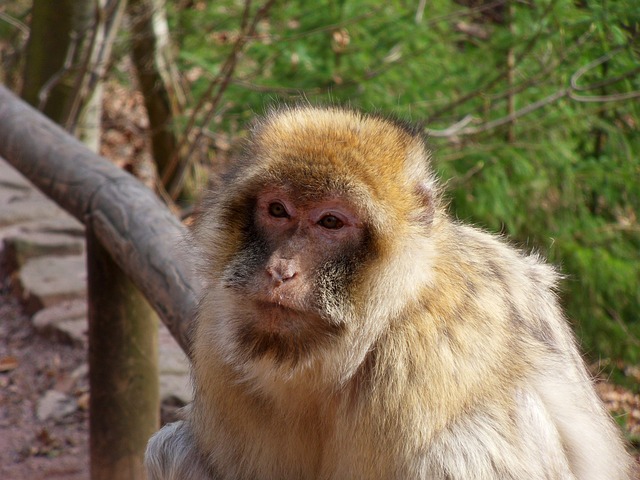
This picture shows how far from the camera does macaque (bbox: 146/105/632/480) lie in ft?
7.28

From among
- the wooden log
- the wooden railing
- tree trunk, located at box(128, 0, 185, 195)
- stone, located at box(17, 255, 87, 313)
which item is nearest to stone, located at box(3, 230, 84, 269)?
stone, located at box(17, 255, 87, 313)

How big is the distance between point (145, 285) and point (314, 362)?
1.02 meters

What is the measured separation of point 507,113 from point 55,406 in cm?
386

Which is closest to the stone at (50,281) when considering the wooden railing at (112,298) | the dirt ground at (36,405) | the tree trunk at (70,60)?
the dirt ground at (36,405)

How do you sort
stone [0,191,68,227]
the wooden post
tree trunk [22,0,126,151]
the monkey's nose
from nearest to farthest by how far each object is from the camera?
1. the monkey's nose
2. the wooden post
3. tree trunk [22,0,126,151]
4. stone [0,191,68,227]

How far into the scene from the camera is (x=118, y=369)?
3.75 metres

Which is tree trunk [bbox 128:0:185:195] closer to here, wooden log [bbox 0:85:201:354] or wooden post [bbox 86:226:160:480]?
wooden log [bbox 0:85:201:354]

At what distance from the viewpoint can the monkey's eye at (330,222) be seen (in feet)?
7.36

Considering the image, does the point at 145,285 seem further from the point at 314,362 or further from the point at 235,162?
the point at 314,362

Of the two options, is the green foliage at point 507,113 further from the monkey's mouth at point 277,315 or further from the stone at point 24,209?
the monkey's mouth at point 277,315

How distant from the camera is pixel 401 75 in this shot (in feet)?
21.0

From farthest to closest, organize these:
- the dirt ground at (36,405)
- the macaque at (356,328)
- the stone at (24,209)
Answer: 1. the stone at (24,209)
2. the dirt ground at (36,405)
3. the macaque at (356,328)

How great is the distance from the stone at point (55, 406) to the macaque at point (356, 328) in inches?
110

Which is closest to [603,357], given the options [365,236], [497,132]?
[497,132]
